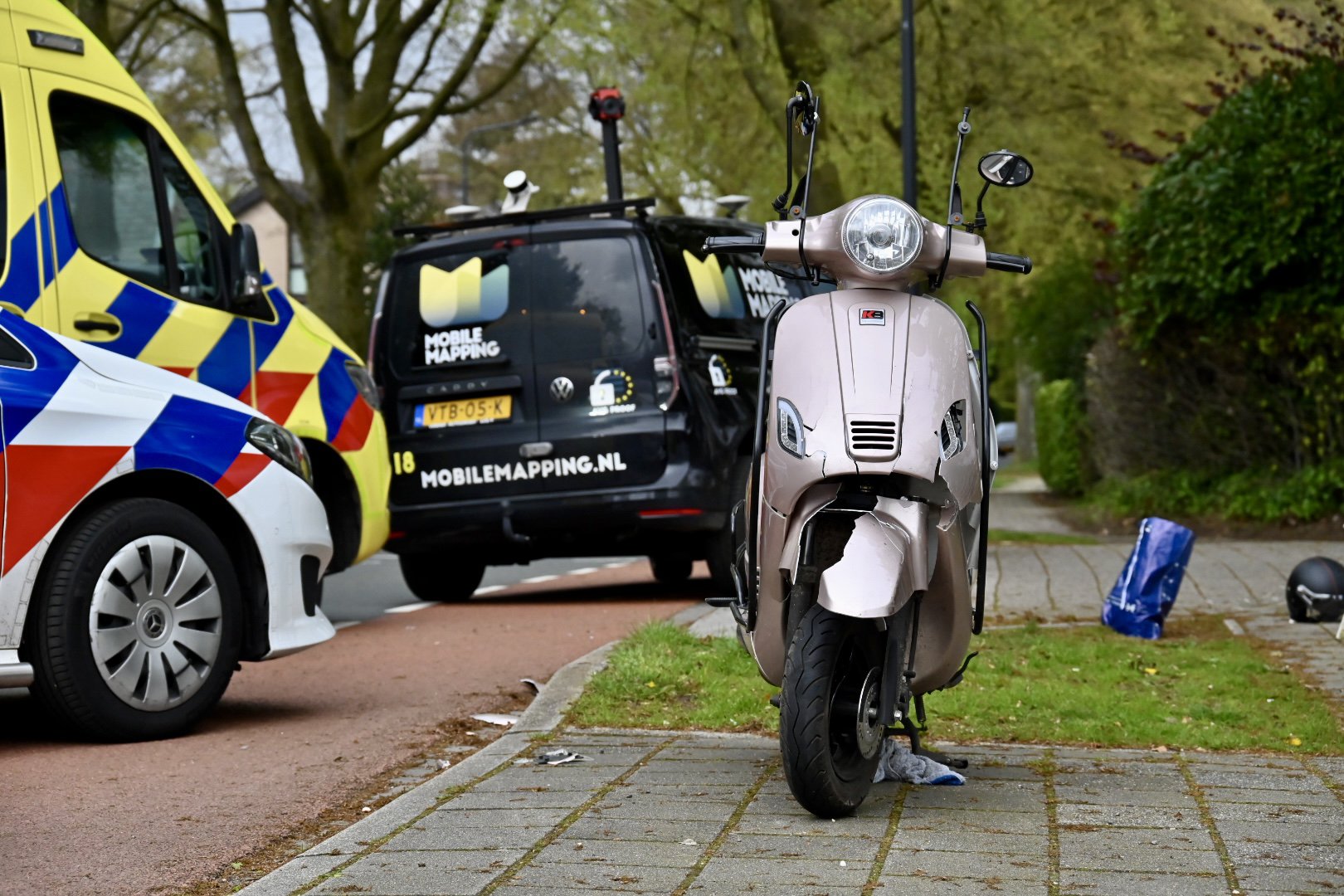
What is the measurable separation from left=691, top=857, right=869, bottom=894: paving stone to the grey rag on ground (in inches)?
38.1

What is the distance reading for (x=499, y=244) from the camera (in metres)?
10.6

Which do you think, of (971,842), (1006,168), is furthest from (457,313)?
(971,842)

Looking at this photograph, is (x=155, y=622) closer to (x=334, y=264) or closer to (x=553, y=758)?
(x=553, y=758)

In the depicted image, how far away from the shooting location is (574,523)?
10352 millimetres

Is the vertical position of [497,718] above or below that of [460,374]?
below

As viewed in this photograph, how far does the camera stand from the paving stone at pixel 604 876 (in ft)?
13.0

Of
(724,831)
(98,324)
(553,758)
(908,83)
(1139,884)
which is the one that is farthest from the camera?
(908,83)

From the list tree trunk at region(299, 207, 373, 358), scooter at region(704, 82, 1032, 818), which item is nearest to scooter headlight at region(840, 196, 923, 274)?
scooter at region(704, 82, 1032, 818)

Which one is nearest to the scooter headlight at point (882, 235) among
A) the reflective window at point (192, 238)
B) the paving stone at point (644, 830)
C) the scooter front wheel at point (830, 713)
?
the scooter front wheel at point (830, 713)

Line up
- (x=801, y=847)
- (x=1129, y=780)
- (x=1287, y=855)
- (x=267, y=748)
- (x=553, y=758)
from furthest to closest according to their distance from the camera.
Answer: (x=267, y=748) → (x=553, y=758) → (x=1129, y=780) → (x=801, y=847) → (x=1287, y=855)

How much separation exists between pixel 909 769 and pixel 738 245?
1491mm

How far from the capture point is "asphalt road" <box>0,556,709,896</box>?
4.57 m

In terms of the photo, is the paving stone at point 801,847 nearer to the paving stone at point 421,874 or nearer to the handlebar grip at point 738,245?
the paving stone at point 421,874

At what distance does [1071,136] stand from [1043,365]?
4.99 metres
